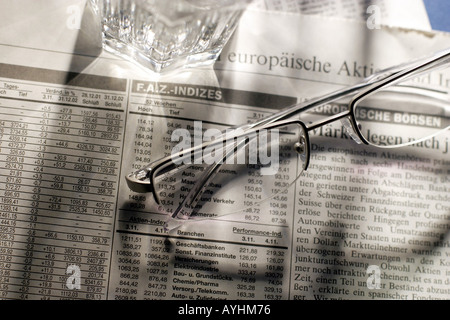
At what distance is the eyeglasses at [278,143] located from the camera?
37cm

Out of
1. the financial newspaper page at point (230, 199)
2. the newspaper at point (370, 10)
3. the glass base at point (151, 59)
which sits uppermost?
the newspaper at point (370, 10)

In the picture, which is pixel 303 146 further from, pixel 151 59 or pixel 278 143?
pixel 151 59

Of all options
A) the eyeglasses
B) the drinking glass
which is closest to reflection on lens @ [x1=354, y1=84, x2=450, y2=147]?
the eyeglasses

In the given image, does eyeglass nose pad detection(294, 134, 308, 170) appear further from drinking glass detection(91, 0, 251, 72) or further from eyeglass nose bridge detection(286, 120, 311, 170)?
drinking glass detection(91, 0, 251, 72)

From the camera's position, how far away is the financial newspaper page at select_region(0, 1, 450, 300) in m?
0.38

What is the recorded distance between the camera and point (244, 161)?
39cm

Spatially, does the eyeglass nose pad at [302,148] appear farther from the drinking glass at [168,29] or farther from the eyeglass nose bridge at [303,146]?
the drinking glass at [168,29]

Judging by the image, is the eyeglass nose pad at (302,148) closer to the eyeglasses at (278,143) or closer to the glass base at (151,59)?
the eyeglasses at (278,143)

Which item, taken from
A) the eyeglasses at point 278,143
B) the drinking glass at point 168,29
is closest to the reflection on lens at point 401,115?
the eyeglasses at point 278,143

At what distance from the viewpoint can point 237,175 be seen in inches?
15.5

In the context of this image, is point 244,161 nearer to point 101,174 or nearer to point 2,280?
point 101,174

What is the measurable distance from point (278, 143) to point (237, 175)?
0.05m

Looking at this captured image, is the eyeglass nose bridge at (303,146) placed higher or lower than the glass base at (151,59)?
lower
